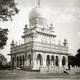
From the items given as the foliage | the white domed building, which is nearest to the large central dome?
the white domed building

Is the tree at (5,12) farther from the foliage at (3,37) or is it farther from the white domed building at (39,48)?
the white domed building at (39,48)

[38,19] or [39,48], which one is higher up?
[38,19]

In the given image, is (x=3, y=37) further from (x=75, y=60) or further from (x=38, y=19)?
(x=38, y=19)

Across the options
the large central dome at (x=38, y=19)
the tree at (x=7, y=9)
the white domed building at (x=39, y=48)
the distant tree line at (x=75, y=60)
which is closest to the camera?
the tree at (x=7, y=9)

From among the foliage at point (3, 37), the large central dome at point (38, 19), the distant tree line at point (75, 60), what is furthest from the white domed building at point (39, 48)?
the foliage at point (3, 37)

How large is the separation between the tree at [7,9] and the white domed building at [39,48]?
4.19 metres

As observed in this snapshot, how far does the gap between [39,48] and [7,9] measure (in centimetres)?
601

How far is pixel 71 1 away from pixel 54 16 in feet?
2.74

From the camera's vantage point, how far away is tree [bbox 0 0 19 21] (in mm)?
6035

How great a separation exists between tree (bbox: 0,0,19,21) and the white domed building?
13.8 ft

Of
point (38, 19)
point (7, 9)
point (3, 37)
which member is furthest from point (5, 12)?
point (38, 19)

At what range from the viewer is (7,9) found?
20.1 ft

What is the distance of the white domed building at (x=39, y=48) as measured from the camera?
10712 mm

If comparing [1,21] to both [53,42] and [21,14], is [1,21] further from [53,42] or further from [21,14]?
[53,42]
